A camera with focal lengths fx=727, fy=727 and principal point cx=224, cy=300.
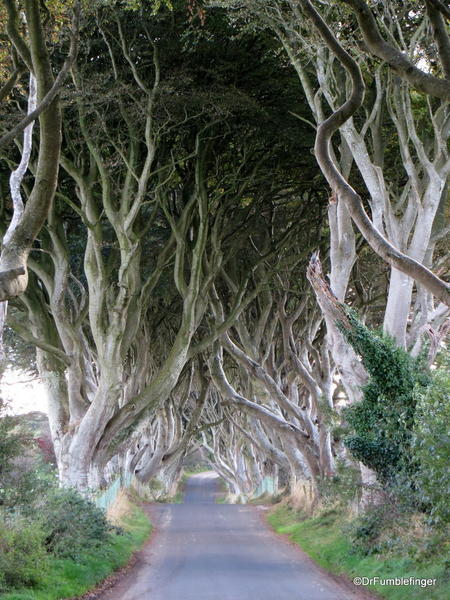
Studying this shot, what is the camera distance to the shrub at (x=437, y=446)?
28.3 ft

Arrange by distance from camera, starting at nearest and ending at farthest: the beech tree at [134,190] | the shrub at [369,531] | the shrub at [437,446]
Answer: the shrub at [437,446] → the shrub at [369,531] → the beech tree at [134,190]

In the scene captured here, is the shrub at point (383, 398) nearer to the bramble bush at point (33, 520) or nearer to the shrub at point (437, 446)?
the shrub at point (437, 446)

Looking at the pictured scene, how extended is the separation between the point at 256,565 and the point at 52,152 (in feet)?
36.3

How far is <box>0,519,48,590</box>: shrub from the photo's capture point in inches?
384

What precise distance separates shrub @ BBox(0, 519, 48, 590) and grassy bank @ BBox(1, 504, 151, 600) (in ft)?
0.52

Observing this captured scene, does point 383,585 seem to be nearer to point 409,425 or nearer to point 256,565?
point 409,425

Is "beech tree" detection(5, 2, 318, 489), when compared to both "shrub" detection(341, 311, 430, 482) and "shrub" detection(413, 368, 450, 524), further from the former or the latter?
"shrub" detection(413, 368, 450, 524)

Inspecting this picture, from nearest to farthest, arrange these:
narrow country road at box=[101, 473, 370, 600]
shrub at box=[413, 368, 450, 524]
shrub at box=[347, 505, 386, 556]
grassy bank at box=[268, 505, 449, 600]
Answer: shrub at box=[413, 368, 450, 524], grassy bank at box=[268, 505, 449, 600], narrow country road at box=[101, 473, 370, 600], shrub at box=[347, 505, 386, 556]

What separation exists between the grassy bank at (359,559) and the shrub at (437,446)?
35.4 inches

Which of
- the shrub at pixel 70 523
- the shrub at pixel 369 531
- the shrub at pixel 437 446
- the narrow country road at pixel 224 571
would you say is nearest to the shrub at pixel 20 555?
the shrub at pixel 70 523

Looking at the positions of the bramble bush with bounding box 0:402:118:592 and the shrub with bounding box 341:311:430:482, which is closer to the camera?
the bramble bush with bounding box 0:402:118:592

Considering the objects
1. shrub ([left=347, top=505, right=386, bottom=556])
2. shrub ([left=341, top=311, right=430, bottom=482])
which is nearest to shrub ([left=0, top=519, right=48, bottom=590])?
shrub ([left=347, top=505, right=386, bottom=556])

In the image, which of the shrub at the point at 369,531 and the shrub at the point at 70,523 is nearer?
the shrub at the point at 70,523

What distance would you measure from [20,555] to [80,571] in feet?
7.71
